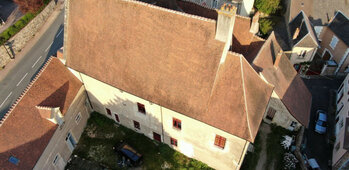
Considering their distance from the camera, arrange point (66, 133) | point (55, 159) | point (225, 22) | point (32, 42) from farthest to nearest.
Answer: point (32, 42)
point (66, 133)
point (55, 159)
point (225, 22)

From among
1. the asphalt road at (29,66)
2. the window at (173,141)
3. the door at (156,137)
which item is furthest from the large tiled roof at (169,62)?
the asphalt road at (29,66)

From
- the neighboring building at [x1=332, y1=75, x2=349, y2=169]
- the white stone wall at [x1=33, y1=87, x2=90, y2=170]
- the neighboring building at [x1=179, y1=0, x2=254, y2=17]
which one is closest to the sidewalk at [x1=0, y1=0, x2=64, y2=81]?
the white stone wall at [x1=33, y1=87, x2=90, y2=170]

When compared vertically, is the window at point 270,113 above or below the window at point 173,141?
above

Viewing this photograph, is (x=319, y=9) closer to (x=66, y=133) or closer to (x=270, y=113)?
(x=270, y=113)

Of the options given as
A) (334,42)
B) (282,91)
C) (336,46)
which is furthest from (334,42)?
(282,91)

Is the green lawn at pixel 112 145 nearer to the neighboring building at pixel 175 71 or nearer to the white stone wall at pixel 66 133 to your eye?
the white stone wall at pixel 66 133

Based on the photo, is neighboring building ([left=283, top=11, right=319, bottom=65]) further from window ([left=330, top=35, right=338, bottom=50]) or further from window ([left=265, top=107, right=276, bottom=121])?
window ([left=265, top=107, right=276, bottom=121])
